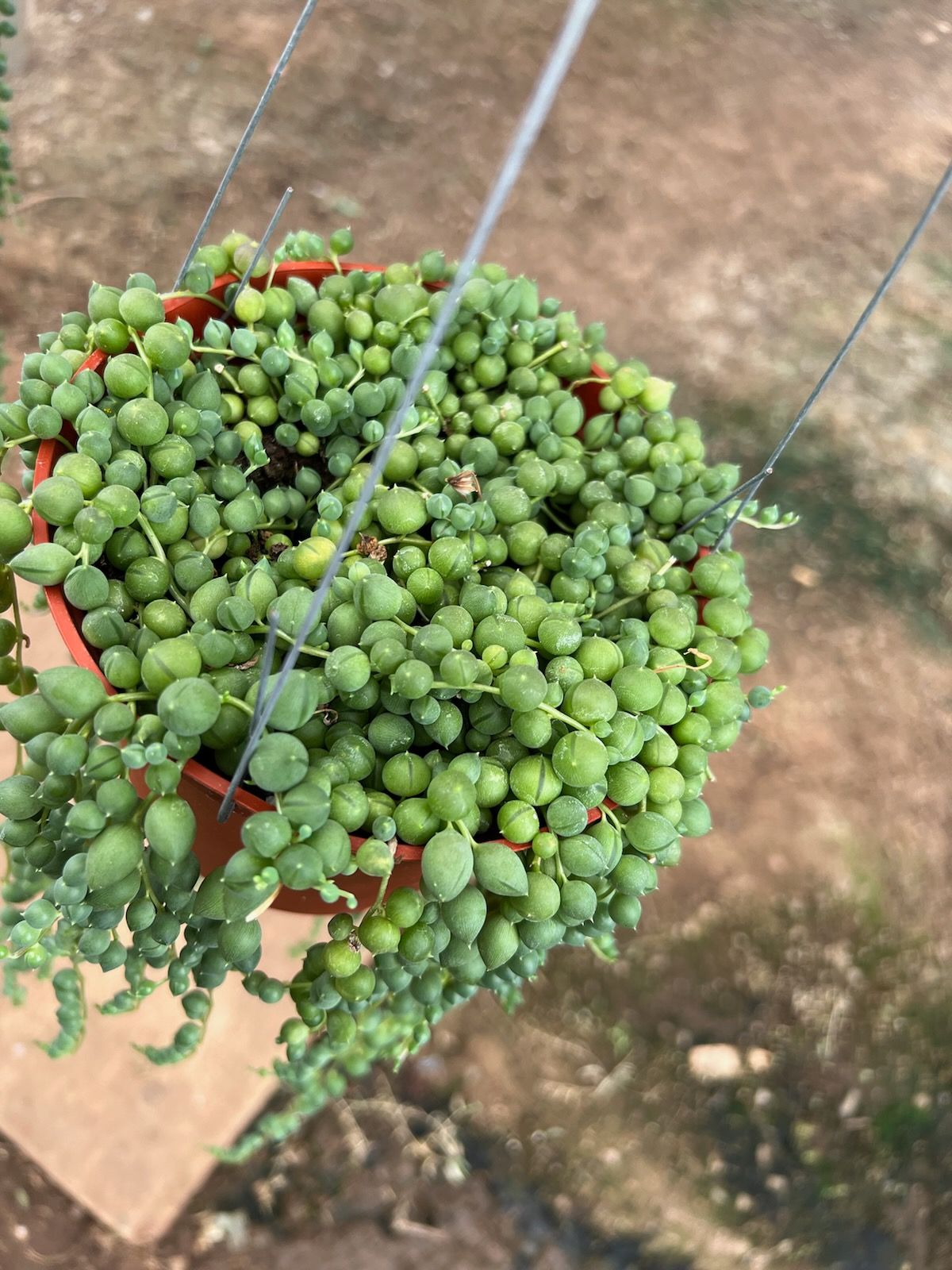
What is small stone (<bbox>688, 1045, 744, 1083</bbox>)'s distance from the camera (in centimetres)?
142

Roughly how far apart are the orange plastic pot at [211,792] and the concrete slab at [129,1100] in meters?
0.60

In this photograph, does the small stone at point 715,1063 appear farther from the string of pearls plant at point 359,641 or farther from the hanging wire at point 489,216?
the hanging wire at point 489,216

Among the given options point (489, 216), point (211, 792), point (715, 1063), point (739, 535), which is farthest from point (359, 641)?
point (739, 535)

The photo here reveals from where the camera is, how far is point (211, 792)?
650 mm

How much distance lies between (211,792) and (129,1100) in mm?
863

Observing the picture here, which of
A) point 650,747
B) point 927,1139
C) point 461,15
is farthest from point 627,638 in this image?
point 461,15

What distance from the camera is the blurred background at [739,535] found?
4.30ft

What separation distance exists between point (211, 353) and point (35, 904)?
49 centimetres

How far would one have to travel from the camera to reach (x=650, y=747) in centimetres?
70

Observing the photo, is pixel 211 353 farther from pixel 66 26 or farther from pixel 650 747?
pixel 66 26

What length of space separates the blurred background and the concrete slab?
43mm

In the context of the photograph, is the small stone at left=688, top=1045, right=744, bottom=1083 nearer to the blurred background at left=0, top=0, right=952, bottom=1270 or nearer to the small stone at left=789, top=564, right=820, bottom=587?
the blurred background at left=0, top=0, right=952, bottom=1270

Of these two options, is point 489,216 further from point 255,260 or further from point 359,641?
point 255,260

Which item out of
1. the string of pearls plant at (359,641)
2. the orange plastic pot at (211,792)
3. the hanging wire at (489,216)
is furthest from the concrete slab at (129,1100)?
the hanging wire at (489,216)
